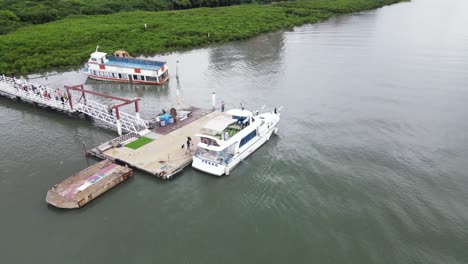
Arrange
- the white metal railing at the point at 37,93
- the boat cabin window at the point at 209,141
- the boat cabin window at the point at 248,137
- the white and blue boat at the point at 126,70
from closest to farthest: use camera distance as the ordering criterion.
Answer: the boat cabin window at the point at 209,141 → the boat cabin window at the point at 248,137 → the white metal railing at the point at 37,93 → the white and blue boat at the point at 126,70

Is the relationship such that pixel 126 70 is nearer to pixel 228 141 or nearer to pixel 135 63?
pixel 135 63

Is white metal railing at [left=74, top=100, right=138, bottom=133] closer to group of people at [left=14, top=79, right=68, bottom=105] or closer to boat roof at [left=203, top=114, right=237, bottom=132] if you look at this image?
group of people at [left=14, top=79, right=68, bottom=105]

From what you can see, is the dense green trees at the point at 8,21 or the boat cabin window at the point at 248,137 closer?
the boat cabin window at the point at 248,137

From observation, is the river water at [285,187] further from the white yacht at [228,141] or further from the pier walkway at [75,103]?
the pier walkway at [75,103]

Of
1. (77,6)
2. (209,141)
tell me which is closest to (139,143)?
(209,141)

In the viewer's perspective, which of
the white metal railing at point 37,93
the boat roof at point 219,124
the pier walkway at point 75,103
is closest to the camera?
the boat roof at point 219,124

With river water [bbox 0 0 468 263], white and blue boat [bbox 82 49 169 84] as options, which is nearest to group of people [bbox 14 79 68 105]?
river water [bbox 0 0 468 263]

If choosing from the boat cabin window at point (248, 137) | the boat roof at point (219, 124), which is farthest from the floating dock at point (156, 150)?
the boat cabin window at point (248, 137)
